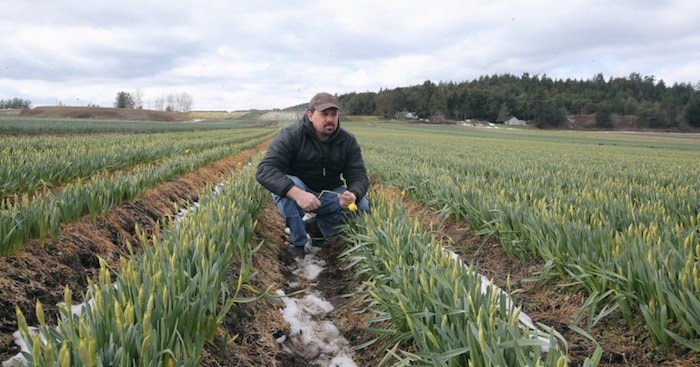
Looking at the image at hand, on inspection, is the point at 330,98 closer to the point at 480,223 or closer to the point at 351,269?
the point at 351,269

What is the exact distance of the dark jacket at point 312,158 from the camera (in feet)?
14.8

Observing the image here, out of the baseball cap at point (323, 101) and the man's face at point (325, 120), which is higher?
the baseball cap at point (323, 101)

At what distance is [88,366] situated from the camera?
130 cm

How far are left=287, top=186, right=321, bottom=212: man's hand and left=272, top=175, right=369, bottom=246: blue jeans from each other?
0.31m

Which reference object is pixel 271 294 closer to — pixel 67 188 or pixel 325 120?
pixel 325 120

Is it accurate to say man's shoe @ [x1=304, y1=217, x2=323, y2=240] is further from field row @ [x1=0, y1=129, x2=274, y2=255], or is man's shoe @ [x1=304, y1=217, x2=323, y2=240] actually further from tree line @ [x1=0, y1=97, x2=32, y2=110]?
tree line @ [x1=0, y1=97, x2=32, y2=110]

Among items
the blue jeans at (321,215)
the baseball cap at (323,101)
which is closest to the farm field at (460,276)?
the blue jeans at (321,215)

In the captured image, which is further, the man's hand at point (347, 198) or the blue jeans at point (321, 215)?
the blue jeans at point (321, 215)

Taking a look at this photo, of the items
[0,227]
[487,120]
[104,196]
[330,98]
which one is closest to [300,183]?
[330,98]

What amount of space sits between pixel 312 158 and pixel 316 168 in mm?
153

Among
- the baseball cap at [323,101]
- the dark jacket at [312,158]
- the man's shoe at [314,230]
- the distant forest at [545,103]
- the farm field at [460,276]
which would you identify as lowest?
the man's shoe at [314,230]

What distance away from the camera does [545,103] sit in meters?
84.8

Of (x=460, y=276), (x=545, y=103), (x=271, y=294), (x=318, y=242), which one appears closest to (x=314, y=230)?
(x=318, y=242)

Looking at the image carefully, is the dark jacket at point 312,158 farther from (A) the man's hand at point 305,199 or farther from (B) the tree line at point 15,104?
(B) the tree line at point 15,104
